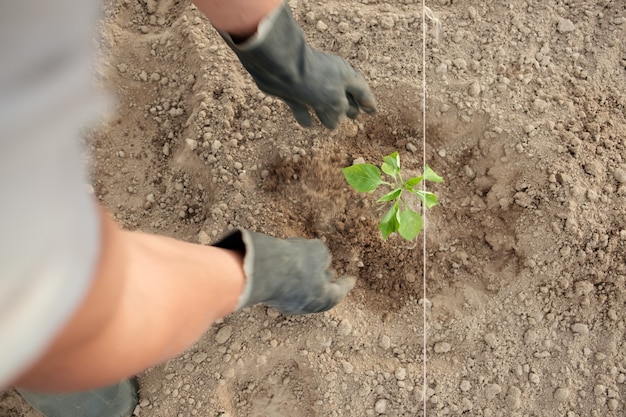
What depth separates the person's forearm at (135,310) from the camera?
0.78m

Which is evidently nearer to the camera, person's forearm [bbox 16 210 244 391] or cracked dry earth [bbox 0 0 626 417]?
person's forearm [bbox 16 210 244 391]

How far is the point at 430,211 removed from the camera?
5.84 feet

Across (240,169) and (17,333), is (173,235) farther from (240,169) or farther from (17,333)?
(17,333)

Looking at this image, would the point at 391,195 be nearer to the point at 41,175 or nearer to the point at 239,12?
the point at 239,12

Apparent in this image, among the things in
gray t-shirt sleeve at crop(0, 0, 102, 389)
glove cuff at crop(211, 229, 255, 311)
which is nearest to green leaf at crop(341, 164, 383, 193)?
glove cuff at crop(211, 229, 255, 311)

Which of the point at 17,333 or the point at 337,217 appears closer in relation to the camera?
the point at 17,333

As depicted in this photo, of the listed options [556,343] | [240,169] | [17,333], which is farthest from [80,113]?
[556,343]

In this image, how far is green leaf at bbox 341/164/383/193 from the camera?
1.51 m

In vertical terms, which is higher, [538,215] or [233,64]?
[233,64]

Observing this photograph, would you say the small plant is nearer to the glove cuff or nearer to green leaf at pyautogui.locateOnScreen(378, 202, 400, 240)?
green leaf at pyautogui.locateOnScreen(378, 202, 400, 240)

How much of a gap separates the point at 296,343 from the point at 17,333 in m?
1.08

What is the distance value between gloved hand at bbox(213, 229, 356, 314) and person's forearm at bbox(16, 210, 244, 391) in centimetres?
9

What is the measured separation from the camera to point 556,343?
1653 millimetres

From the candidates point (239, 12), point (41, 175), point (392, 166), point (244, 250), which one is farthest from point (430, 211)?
point (41, 175)
